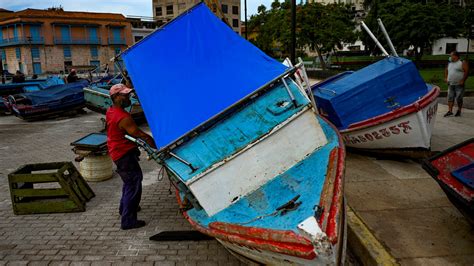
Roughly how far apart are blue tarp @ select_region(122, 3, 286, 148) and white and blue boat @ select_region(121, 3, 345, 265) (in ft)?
0.05

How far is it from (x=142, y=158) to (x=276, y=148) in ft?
18.0

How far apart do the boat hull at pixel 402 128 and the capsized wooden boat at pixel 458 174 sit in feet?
5.60

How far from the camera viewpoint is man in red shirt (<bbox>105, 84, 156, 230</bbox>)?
14.8 ft

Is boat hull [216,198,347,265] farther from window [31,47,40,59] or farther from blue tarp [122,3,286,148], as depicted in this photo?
window [31,47,40,59]

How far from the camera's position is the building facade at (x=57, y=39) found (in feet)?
156

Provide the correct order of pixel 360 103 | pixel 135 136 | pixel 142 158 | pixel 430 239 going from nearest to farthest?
pixel 430 239 < pixel 135 136 < pixel 360 103 < pixel 142 158

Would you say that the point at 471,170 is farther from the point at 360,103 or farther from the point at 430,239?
the point at 360,103

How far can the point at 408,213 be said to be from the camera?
4812 mm

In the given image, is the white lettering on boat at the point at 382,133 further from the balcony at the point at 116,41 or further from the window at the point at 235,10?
the window at the point at 235,10

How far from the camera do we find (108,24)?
51781 mm

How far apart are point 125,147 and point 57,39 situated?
170ft

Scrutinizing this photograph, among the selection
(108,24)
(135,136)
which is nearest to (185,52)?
(135,136)

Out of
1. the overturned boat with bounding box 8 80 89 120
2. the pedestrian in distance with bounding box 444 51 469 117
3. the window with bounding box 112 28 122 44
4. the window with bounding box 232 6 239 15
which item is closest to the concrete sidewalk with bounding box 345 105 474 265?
the pedestrian in distance with bounding box 444 51 469 117

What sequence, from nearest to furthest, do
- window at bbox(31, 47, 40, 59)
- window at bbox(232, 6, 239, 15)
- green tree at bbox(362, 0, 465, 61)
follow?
green tree at bbox(362, 0, 465, 61), window at bbox(31, 47, 40, 59), window at bbox(232, 6, 239, 15)
